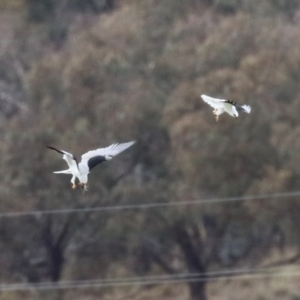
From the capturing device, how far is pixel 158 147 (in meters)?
20.7

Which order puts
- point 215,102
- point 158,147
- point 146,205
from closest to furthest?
1. point 215,102
2. point 146,205
3. point 158,147

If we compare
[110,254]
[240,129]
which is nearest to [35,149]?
[110,254]

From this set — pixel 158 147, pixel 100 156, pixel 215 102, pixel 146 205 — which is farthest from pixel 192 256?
pixel 215 102

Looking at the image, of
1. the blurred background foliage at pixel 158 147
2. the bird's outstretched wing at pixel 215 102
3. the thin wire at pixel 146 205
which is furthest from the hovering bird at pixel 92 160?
the blurred background foliage at pixel 158 147

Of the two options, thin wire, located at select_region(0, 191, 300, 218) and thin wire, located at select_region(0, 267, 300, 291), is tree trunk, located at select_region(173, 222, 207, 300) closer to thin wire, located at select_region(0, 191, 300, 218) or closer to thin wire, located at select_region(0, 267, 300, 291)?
thin wire, located at select_region(0, 267, 300, 291)

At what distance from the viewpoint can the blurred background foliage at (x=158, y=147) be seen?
18281 millimetres

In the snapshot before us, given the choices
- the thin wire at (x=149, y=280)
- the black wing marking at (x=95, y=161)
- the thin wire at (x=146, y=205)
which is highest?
the black wing marking at (x=95, y=161)

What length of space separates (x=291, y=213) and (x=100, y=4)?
404 inches

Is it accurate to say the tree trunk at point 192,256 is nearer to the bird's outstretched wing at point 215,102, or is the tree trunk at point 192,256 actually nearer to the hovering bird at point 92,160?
the hovering bird at point 92,160

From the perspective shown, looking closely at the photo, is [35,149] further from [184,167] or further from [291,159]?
[291,159]

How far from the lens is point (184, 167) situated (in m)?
18.7

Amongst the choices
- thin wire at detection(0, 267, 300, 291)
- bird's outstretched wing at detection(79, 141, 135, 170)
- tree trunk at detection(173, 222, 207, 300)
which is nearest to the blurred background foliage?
tree trunk at detection(173, 222, 207, 300)

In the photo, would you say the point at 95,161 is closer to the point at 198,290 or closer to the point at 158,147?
the point at 198,290

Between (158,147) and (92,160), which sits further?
(158,147)
